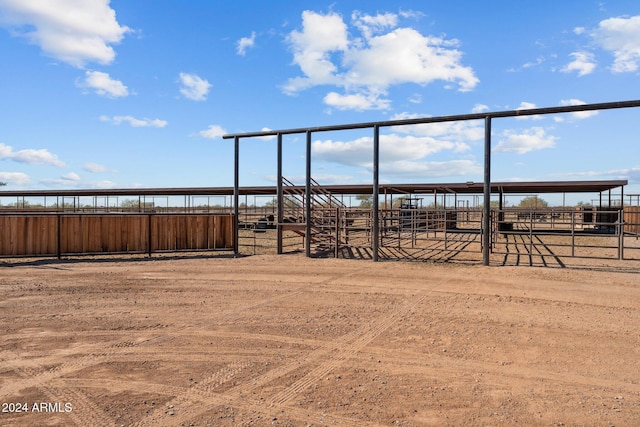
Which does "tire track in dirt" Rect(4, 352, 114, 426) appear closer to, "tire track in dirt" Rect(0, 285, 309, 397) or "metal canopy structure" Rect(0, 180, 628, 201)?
"tire track in dirt" Rect(0, 285, 309, 397)

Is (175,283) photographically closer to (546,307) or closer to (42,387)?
(42,387)

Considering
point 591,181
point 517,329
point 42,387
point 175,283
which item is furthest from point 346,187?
point 42,387

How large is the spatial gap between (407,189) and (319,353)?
27507mm

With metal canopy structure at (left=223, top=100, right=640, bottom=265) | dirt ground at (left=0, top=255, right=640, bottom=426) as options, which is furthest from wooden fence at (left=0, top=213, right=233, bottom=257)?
dirt ground at (left=0, top=255, right=640, bottom=426)

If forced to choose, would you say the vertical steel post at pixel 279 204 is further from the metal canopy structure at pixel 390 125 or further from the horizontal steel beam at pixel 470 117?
the horizontal steel beam at pixel 470 117

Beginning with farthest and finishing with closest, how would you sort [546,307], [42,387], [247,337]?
[546,307], [247,337], [42,387]

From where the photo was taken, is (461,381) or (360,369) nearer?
(461,381)

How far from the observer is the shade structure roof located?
2791cm

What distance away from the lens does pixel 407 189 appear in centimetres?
3133

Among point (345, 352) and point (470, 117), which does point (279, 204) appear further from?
point (345, 352)

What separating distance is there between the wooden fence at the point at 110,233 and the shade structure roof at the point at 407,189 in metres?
4.02

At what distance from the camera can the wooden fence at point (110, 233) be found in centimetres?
1331

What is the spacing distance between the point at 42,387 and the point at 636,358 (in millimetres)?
Result: 6968

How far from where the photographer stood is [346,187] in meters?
34.6
